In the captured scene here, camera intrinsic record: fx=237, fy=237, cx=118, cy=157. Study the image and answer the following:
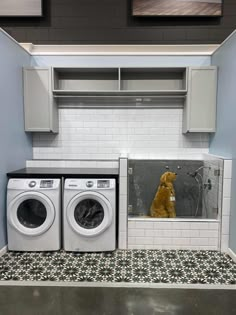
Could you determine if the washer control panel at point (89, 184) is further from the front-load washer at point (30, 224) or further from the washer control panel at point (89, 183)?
the front-load washer at point (30, 224)

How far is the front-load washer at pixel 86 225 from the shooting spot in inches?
101

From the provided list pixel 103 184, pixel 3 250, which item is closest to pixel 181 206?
pixel 103 184

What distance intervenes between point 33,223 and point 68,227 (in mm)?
427

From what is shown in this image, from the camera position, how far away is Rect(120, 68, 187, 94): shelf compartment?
132 inches

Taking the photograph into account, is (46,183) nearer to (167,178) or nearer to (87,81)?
(167,178)

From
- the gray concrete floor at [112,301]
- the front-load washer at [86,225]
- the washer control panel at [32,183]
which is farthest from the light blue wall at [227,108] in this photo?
the washer control panel at [32,183]

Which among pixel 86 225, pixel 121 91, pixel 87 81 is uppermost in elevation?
pixel 87 81

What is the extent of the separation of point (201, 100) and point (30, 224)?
2.59 m

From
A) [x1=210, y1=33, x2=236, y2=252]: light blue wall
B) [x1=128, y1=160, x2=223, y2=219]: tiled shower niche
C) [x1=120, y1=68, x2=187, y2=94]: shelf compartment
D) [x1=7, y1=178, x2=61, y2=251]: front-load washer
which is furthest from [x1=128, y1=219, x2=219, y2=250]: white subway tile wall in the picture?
[x1=120, y1=68, x2=187, y2=94]: shelf compartment

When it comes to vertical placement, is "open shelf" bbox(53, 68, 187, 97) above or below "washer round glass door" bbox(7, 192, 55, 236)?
above

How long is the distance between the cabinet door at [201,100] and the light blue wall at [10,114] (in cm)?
218

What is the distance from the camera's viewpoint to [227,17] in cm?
336

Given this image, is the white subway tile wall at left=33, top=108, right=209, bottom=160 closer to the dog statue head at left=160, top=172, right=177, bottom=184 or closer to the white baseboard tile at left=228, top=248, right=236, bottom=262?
the dog statue head at left=160, top=172, right=177, bottom=184

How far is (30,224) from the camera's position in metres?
2.68
